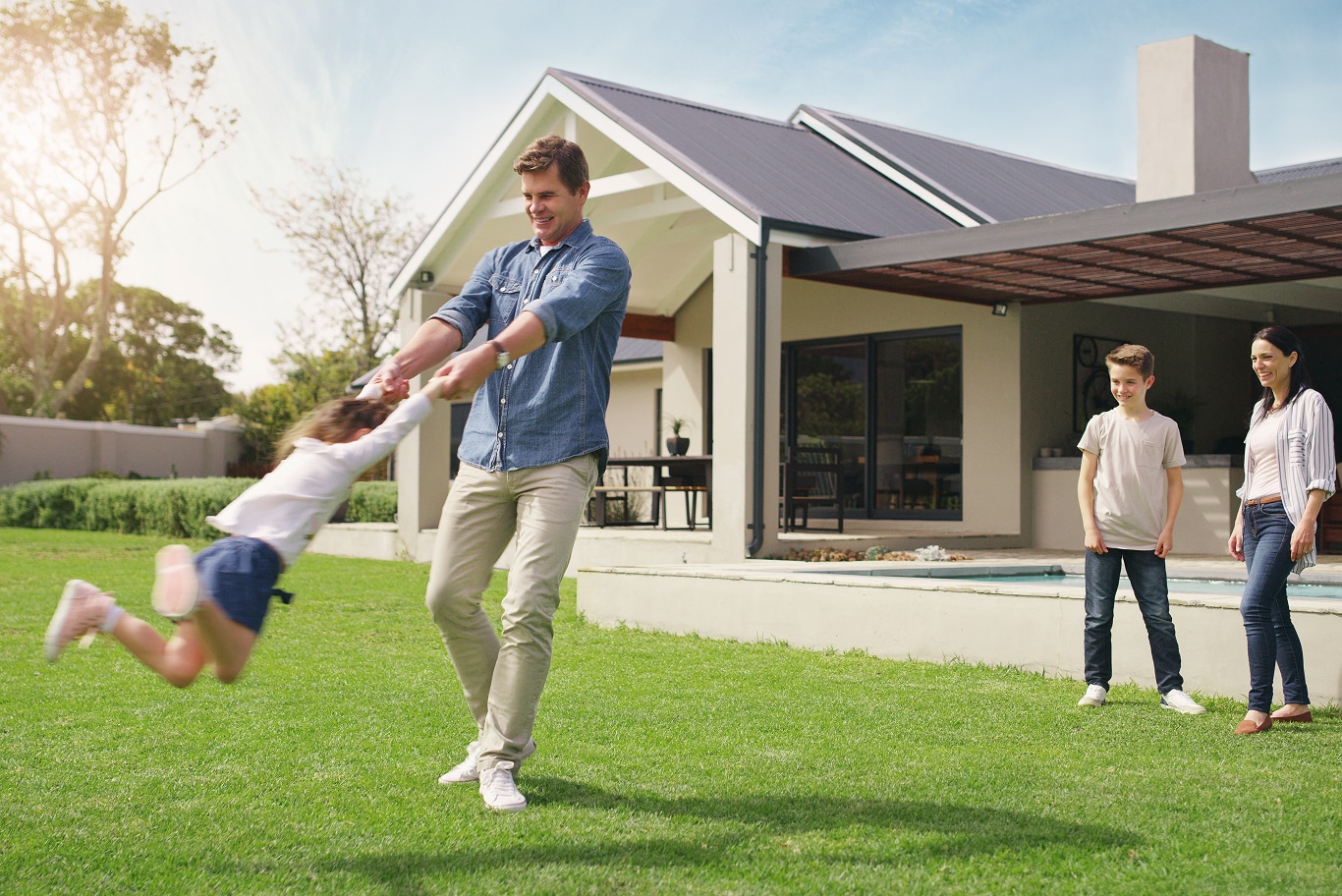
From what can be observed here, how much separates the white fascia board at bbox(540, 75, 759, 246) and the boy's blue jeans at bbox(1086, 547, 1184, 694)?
5751mm

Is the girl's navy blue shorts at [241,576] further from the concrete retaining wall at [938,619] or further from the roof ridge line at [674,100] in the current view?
the roof ridge line at [674,100]

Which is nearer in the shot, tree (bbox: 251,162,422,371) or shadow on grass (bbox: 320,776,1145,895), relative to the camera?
shadow on grass (bbox: 320,776,1145,895)

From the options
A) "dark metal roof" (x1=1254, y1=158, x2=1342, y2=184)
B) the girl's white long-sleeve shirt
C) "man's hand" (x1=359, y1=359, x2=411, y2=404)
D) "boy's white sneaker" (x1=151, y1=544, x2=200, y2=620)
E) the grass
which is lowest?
the grass

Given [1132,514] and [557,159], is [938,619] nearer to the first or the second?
[1132,514]

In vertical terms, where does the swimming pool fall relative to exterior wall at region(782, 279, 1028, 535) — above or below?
below

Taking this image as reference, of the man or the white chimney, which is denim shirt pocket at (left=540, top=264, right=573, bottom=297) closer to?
the man

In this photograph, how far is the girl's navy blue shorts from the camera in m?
3.30

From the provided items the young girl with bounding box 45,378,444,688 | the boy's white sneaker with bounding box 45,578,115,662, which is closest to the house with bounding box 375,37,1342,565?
the young girl with bounding box 45,378,444,688

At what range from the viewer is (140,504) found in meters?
22.2

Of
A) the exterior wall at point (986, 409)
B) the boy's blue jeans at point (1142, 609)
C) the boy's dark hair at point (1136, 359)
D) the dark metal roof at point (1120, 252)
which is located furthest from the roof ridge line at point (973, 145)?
the boy's blue jeans at point (1142, 609)

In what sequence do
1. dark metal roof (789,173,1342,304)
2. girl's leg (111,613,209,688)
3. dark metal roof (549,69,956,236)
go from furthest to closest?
dark metal roof (549,69,956,236) < dark metal roof (789,173,1342,304) < girl's leg (111,613,209,688)

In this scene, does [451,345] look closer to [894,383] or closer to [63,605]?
[63,605]

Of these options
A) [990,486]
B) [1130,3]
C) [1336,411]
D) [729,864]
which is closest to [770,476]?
[990,486]

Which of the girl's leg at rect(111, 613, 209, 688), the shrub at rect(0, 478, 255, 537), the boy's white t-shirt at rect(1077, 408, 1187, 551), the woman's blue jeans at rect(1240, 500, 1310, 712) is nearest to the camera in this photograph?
the girl's leg at rect(111, 613, 209, 688)
